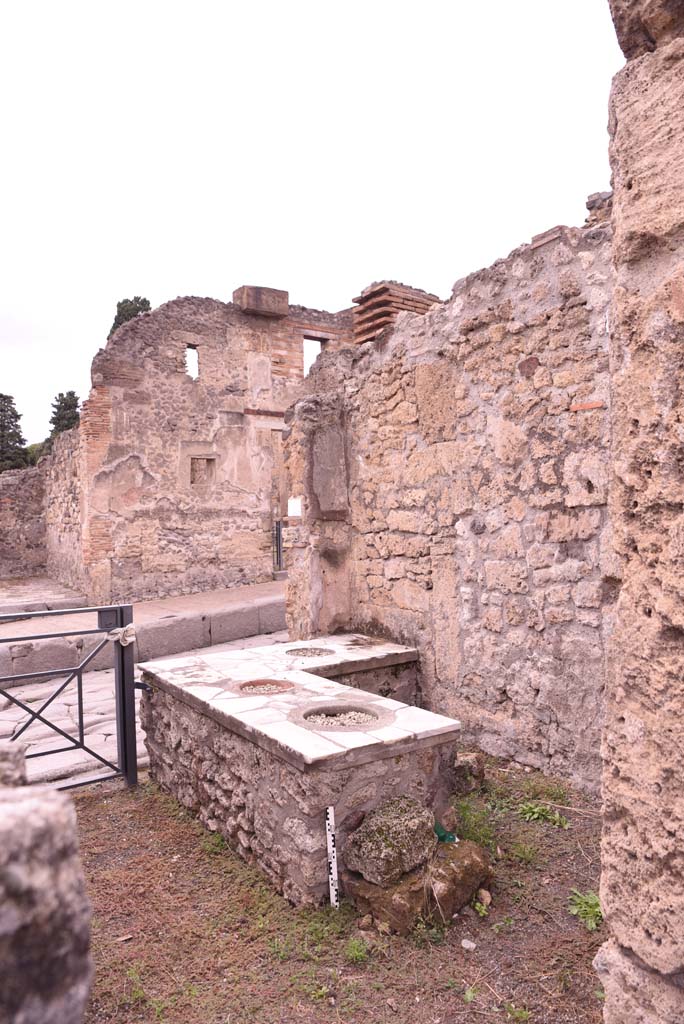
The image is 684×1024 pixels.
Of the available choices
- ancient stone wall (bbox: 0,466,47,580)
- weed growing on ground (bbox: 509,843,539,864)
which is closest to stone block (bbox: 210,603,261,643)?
weed growing on ground (bbox: 509,843,539,864)

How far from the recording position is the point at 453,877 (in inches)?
105

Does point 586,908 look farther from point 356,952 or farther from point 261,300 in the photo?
point 261,300

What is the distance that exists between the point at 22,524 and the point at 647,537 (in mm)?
16269

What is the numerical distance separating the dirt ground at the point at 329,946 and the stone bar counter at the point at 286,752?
0.68ft

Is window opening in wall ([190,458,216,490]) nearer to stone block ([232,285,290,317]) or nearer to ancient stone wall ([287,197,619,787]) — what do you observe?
stone block ([232,285,290,317])

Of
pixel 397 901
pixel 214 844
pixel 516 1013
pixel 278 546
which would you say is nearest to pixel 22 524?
pixel 278 546

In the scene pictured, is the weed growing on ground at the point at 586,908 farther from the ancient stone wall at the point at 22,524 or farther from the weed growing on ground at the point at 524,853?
the ancient stone wall at the point at 22,524

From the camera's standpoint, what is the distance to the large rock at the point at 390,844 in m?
2.67

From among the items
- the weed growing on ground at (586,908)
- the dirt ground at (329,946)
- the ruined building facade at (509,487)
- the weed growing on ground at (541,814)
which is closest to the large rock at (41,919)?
the ruined building facade at (509,487)

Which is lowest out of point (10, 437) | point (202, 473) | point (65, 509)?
point (65, 509)

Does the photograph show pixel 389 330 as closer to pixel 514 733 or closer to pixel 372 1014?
pixel 514 733

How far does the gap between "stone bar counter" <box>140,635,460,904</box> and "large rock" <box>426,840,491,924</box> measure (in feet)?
1.12

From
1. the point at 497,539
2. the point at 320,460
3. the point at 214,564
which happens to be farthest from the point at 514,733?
the point at 214,564

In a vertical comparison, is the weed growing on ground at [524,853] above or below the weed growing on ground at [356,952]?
above
